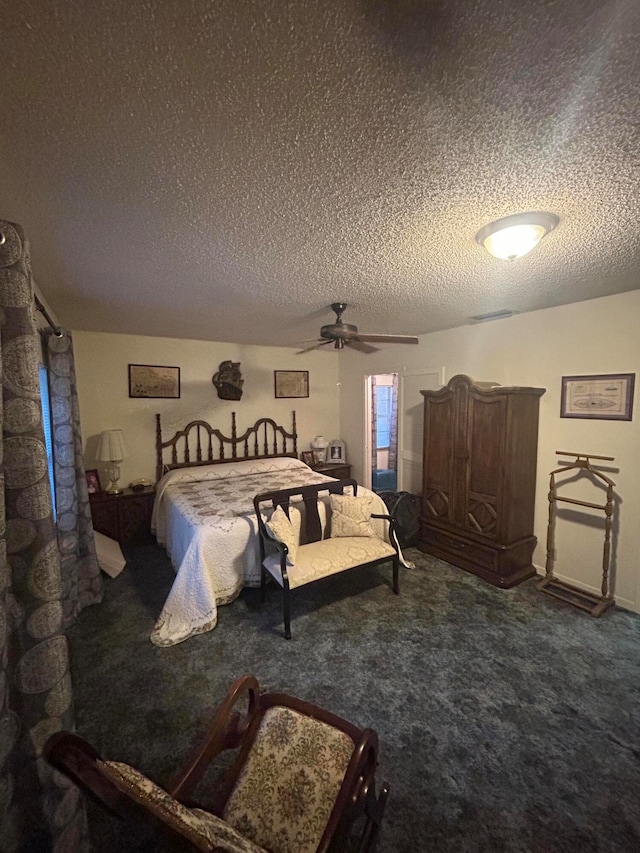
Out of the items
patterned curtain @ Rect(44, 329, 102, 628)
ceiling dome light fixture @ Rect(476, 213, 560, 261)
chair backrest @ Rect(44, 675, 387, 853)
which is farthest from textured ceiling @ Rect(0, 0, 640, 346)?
chair backrest @ Rect(44, 675, 387, 853)

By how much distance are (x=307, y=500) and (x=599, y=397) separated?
2.54 metres

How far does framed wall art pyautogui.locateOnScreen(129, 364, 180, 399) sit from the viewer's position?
4.23 m

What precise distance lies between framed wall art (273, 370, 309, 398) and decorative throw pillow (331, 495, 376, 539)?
2.48m

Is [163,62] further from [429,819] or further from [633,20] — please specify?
[429,819]

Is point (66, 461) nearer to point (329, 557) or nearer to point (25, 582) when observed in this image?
point (25, 582)

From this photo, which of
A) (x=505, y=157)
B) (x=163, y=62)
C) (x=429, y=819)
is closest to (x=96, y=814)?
(x=429, y=819)

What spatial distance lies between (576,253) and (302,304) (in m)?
1.81

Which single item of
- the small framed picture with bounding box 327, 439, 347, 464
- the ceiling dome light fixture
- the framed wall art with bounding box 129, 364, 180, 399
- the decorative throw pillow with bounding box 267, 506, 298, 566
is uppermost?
the ceiling dome light fixture

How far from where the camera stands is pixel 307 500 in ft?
10.3

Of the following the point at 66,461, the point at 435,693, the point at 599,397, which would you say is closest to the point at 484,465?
the point at 599,397

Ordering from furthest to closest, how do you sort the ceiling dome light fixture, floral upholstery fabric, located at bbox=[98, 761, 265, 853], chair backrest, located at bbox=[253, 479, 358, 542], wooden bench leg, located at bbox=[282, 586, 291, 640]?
1. chair backrest, located at bbox=[253, 479, 358, 542]
2. wooden bench leg, located at bbox=[282, 586, 291, 640]
3. the ceiling dome light fixture
4. floral upholstery fabric, located at bbox=[98, 761, 265, 853]

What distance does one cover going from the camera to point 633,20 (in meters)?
0.73

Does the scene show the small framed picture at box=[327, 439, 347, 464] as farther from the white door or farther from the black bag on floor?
the black bag on floor

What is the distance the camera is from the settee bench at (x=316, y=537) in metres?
2.58
